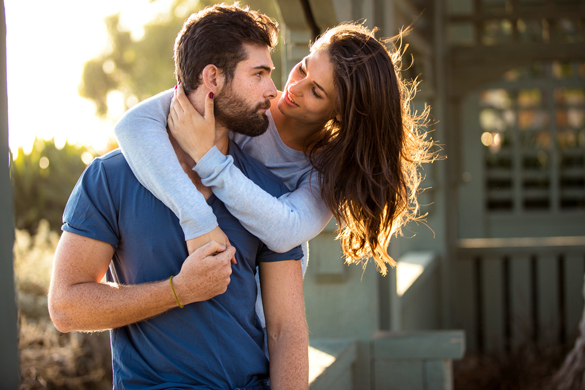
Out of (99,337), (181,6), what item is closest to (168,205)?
(99,337)

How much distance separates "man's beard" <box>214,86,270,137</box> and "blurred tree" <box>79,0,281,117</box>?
32.3 feet

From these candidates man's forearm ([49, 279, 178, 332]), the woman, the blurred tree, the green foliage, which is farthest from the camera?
the blurred tree

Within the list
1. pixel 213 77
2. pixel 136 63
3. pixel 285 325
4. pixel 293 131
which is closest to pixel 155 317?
pixel 285 325

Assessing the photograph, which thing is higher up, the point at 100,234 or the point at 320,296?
the point at 100,234

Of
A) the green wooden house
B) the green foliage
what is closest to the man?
the green wooden house

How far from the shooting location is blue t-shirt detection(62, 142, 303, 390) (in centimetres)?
151

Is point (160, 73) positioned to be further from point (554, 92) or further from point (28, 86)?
point (554, 92)

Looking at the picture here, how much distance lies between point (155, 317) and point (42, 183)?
17.6 feet

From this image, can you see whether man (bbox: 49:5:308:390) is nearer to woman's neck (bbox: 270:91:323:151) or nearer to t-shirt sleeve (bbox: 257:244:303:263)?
t-shirt sleeve (bbox: 257:244:303:263)

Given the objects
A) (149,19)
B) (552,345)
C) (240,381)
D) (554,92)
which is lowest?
(552,345)

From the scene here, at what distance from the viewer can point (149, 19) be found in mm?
13180

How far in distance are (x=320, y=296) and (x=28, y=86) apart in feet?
24.3

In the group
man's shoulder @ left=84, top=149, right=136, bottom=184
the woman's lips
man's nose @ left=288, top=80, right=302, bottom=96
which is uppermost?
man's nose @ left=288, top=80, right=302, bottom=96

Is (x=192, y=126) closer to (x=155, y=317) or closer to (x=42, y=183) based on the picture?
(x=155, y=317)
